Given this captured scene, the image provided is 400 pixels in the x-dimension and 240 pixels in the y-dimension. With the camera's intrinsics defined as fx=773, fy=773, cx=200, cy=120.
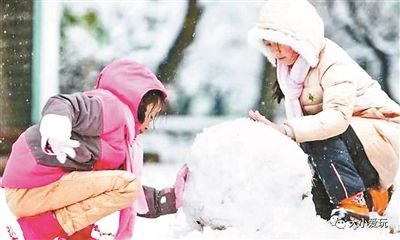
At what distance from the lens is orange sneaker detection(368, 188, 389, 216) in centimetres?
163

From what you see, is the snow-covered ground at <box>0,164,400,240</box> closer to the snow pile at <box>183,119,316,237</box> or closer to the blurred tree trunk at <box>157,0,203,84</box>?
the snow pile at <box>183,119,316,237</box>

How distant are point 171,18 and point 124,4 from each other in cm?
12

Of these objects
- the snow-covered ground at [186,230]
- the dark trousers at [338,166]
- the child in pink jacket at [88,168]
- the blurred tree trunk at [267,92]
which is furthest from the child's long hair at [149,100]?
the blurred tree trunk at [267,92]

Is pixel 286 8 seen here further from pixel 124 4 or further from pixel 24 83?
pixel 24 83

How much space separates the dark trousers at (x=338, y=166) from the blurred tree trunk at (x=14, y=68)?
632 millimetres

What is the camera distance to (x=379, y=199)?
164 centimetres

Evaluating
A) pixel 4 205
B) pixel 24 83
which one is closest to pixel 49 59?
pixel 24 83

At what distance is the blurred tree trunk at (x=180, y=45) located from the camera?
70.9 inches

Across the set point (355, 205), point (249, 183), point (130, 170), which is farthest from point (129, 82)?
point (355, 205)

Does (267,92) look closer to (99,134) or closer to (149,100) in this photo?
(149,100)

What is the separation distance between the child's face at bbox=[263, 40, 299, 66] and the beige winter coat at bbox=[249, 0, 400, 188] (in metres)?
0.03

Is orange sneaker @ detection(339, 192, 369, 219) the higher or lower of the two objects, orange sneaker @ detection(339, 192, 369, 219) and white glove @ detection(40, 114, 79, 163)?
the lower

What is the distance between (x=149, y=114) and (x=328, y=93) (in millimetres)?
357

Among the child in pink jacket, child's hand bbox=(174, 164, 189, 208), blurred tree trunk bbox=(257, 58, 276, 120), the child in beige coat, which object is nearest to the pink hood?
the child in pink jacket
